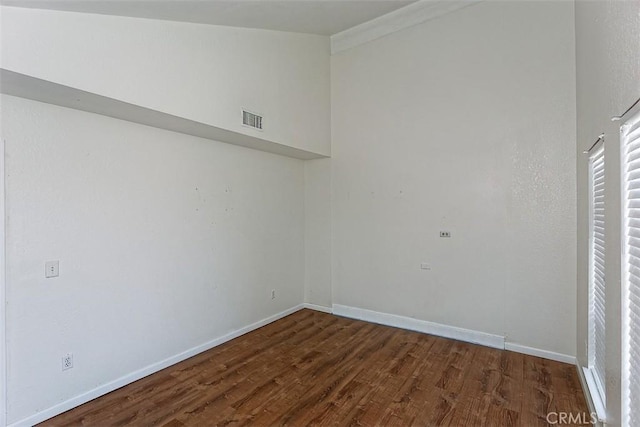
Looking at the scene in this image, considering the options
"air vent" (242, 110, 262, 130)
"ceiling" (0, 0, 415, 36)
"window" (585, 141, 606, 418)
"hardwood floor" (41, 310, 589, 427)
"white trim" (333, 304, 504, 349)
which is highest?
"ceiling" (0, 0, 415, 36)

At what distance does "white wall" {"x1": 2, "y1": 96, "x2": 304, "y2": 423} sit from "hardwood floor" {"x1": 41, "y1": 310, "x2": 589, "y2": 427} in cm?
35

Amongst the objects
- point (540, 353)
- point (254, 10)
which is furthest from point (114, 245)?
point (540, 353)

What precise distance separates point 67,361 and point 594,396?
395cm

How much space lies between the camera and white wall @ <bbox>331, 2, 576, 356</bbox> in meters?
3.30

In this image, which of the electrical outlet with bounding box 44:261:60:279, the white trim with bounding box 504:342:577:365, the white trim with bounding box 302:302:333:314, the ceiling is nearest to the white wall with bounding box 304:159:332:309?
the white trim with bounding box 302:302:333:314

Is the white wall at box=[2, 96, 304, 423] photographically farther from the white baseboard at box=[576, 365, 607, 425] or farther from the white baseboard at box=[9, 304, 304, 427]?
the white baseboard at box=[576, 365, 607, 425]

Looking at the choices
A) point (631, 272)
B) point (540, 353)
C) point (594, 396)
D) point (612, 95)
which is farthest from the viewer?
point (540, 353)

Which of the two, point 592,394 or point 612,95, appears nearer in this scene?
point 612,95

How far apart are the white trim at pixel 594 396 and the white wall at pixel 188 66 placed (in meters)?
3.69

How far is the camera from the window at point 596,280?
7.05ft

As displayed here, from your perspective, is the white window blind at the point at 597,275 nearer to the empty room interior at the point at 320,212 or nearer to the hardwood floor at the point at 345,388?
the empty room interior at the point at 320,212

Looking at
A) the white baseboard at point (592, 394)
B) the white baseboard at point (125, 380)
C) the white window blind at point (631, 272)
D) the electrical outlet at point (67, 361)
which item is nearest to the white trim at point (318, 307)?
the white baseboard at point (125, 380)

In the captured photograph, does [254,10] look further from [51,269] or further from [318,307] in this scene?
[318,307]

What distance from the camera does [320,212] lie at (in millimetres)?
4988
